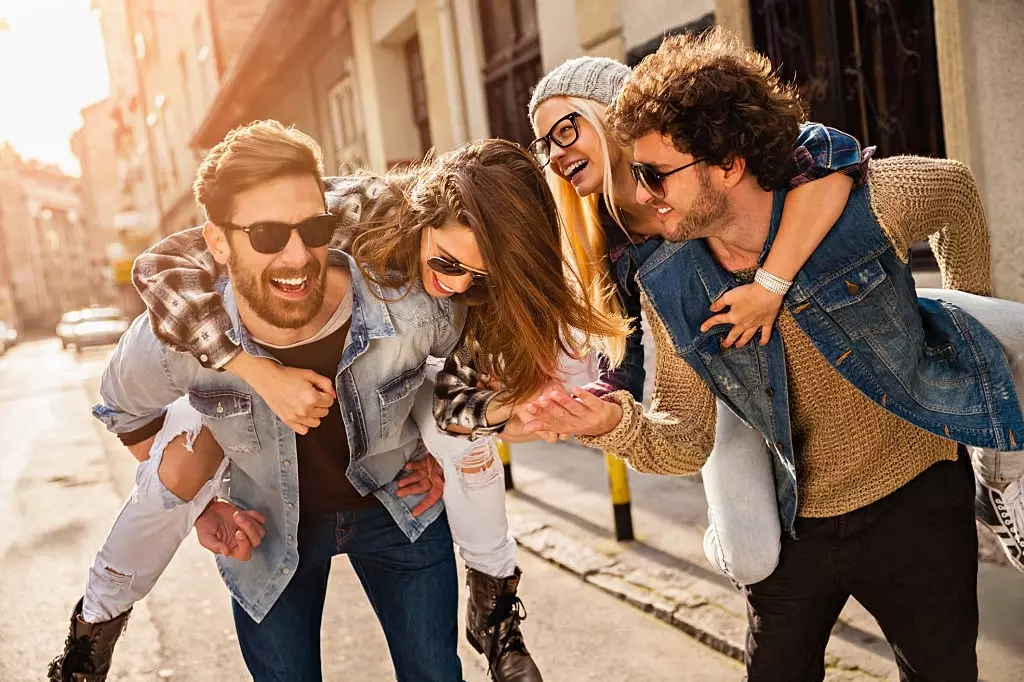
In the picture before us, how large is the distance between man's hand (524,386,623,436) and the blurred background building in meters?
1.52

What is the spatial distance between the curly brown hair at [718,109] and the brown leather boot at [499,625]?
1420 mm

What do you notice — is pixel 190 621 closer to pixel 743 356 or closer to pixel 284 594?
pixel 284 594

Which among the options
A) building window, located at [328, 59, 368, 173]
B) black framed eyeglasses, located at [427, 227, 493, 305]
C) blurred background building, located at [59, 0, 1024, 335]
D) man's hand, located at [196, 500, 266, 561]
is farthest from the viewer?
building window, located at [328, 59, 368, 173]

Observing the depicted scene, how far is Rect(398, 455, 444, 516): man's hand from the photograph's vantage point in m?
2.46

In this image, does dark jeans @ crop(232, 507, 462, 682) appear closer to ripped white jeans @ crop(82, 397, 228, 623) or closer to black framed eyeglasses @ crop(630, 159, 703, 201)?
ripped white jeans @ crop(82, 397, 228, 623)

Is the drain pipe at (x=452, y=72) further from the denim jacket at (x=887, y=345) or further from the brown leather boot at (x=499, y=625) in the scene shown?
the denim jacket at (x=887, y=345)

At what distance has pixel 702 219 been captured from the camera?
208 cm

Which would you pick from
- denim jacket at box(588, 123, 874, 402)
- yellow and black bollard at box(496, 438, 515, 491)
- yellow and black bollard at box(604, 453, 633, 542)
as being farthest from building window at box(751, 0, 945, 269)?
yellow and black bollard at box(496, 438, 515, 491)

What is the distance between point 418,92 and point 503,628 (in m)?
9.62

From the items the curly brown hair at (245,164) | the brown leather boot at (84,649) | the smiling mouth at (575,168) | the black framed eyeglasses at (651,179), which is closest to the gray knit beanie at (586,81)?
the smiling mouth at (575,168)

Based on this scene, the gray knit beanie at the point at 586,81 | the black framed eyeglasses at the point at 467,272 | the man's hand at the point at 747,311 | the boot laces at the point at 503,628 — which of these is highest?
the gray knit beanie at the point at 586,81

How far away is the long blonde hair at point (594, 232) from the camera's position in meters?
2.44

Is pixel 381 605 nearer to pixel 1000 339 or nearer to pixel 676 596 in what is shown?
pixel 1000 339

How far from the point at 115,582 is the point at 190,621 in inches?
100
